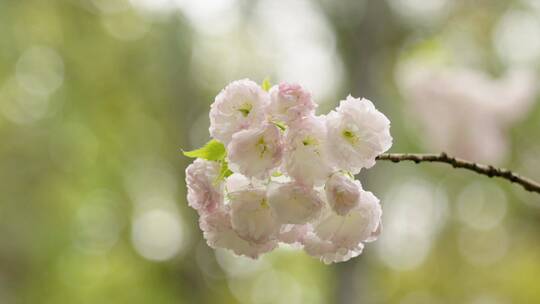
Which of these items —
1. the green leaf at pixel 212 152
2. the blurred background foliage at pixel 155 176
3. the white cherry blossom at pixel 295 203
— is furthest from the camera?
the blurred background foliage at pixel 155 176

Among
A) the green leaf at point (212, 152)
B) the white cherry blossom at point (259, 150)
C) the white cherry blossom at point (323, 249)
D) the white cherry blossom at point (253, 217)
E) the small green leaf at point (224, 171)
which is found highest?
the green leaf at point (212, 152)

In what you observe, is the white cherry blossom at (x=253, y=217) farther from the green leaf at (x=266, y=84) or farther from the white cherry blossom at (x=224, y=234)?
the green leaf at (x=266, y=84)

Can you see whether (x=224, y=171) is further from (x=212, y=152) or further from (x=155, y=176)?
(x=155, y=176)

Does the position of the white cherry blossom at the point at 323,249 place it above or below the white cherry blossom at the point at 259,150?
below

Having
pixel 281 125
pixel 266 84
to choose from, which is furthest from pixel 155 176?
Result: pixel 281 125

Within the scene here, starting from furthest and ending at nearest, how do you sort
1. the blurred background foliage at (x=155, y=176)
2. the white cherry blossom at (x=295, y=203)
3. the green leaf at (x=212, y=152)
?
the blurred background foliage at (x=155, y=176) < the green leaf at (x=212, y=152) < the white cherry blossom at (x=295, y=203)

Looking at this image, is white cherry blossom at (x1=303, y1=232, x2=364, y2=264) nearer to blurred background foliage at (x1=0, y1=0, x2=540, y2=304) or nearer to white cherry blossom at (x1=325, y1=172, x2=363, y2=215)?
white cherry blossom at (x1=325, y1=172, x2=363, y2=215)

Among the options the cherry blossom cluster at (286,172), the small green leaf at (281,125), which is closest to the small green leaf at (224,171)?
the cherry blossom cluster at (286,172)

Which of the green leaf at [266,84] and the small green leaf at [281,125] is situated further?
the green leaf at [266,84]
